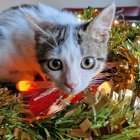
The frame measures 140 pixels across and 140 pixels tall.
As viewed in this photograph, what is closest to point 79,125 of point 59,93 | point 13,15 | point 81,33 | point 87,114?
point 87,114

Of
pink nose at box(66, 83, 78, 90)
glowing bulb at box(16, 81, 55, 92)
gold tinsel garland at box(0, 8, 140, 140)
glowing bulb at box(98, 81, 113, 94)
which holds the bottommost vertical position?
gold tinsel garland at box(0, 8, 140, 140)

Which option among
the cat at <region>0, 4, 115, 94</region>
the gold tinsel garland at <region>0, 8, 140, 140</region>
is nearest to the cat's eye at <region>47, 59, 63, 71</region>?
the cat at <region>0, 4, 115, 94</region>

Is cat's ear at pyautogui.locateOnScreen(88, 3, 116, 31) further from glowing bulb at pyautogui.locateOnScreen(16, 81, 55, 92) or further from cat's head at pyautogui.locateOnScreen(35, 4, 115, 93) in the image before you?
glowing bulb at pyautogui.locateOnScreen(16, 81, 55, 92)

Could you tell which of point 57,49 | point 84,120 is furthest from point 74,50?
point 84,120

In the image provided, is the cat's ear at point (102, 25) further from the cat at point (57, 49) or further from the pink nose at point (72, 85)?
the pink nose at point (72, 85)

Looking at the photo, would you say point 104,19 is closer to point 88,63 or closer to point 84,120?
point 88,63

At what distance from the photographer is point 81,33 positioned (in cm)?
61

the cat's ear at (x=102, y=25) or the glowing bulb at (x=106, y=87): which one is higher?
the cat's ear at (x=102, y=25)

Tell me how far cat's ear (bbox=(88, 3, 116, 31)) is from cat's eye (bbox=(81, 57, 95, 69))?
0.21 ft

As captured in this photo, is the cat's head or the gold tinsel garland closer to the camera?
the gold tinsel garland

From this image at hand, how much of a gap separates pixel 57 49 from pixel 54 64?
0.03 m

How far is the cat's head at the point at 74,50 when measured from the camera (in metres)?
0.56

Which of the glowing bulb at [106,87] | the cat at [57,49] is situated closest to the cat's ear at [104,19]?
the cat at [57,49]

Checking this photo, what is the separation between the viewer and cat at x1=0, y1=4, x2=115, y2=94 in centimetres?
57
